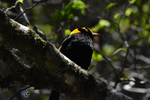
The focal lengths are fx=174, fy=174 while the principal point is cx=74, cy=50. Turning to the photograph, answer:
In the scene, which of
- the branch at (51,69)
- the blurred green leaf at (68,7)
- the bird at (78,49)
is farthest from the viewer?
the blurred green leaf at (68,7)

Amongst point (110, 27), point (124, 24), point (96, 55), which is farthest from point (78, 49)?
point (124, 24)

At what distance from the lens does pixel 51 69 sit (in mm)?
1674

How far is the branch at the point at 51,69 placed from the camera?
4.81 feet

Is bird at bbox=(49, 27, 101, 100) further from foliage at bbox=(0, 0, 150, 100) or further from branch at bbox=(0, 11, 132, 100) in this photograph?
branch at bbox=(0, 11, 132, 100)

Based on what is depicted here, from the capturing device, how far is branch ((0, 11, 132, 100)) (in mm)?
1465

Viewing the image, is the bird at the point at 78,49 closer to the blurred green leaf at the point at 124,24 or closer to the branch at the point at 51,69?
the branch at the point at 51,69

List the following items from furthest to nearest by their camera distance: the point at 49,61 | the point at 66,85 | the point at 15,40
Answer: the point at 66,85
the point at 49,61
the point at 15,40

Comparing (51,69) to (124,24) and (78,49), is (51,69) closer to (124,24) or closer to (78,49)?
(78,49)

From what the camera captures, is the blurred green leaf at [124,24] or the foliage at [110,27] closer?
the foliage at [110,27]

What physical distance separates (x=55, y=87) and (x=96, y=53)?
59.0 inches

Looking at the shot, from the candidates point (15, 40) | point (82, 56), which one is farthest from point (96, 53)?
point (15, 40)

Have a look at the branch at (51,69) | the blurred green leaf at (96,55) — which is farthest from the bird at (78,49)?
the branch at (51,69)

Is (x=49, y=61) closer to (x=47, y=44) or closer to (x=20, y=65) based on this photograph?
(x=47, y=44)

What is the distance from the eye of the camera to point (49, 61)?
1.59m
